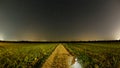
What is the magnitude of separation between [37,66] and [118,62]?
276 inches

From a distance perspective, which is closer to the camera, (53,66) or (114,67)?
(114,67)

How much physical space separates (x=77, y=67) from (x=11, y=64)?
5396mm

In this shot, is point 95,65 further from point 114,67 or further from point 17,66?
point 17,66

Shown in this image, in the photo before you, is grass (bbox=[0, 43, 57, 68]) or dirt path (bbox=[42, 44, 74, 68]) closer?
grass (bbox=[0, 43, 57, 68])

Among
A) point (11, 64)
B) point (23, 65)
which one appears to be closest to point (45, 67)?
point (23, 65)

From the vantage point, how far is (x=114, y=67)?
1494 centimetres

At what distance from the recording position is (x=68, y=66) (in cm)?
1616

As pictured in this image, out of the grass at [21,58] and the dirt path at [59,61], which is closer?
the grass at [21,58]

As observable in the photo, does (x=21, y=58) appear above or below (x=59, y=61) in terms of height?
above

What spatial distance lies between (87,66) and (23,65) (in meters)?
5.21

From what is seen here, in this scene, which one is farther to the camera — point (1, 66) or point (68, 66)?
point (68, 66)

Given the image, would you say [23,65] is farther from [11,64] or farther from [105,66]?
[105,66]

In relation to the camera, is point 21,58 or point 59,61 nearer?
point 59,61

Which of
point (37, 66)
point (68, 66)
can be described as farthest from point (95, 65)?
point (37, 66)
